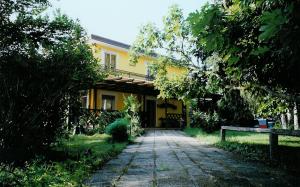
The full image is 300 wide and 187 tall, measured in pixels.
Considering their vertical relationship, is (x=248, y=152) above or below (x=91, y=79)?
below

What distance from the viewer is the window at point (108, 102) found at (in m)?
21.3

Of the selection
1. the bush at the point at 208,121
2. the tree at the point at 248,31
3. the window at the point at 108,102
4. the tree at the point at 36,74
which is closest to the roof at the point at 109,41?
the window at the point at 108,102

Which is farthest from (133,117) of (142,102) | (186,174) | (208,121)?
(186,174)

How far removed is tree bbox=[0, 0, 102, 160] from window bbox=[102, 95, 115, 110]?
14127 mm

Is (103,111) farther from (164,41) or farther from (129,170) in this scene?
(129,170)

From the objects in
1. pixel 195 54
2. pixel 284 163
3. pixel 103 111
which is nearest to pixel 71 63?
pixel 284 163

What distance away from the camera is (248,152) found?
29.1 feet

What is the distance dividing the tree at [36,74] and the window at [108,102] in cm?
1413

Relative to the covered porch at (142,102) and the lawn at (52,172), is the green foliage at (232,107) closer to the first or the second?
the covered porch at (142,102)

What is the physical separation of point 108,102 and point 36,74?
1538 centimetres

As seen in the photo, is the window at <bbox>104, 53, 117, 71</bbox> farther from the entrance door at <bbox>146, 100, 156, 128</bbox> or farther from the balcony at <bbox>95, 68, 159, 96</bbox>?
the entrance door at <bbox>146, 100, 156, 128</bbox>

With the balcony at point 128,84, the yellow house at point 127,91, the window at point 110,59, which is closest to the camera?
the balcony at point 128,84

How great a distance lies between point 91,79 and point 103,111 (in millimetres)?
9984

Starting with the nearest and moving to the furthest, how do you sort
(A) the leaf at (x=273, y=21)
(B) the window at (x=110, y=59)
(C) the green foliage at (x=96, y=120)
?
(A) the leaf at (x=273, y=21), (C) the green foliage at (x=96, y=120), (B) the window at (x=110, y=59)
